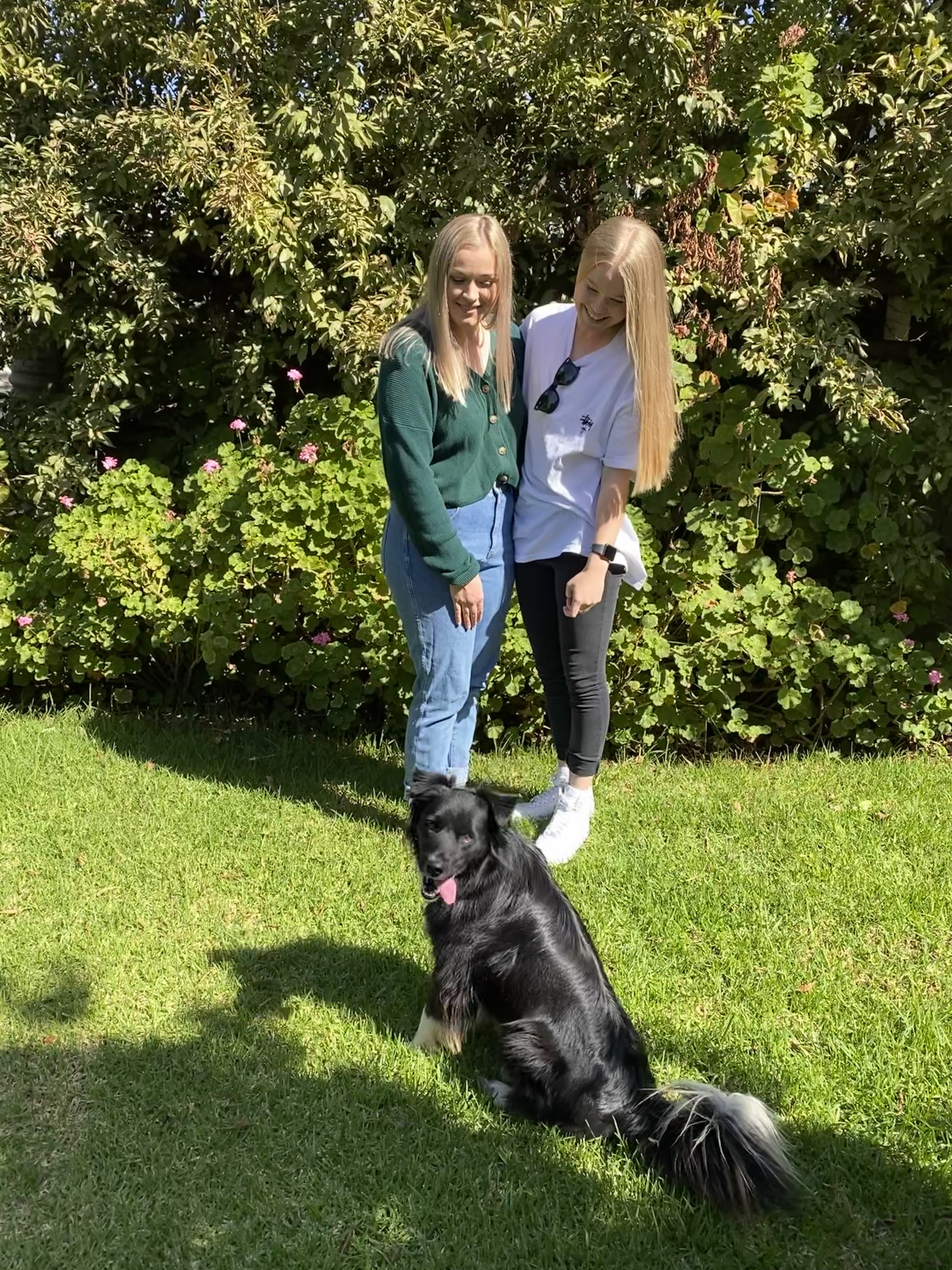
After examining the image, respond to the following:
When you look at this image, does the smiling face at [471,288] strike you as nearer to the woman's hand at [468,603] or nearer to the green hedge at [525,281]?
the woman's hand at [468,603]

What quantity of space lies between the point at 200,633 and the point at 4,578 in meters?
1.09

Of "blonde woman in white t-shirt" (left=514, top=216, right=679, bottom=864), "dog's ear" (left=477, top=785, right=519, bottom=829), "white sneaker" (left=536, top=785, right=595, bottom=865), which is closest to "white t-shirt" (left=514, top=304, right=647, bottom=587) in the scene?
"blonde woman in white t-shirt" (left=514, top=216, right=679, bottom=864)

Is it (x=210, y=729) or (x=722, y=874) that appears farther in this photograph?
(x=210, y=729)

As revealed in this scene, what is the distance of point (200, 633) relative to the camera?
4.44 meters

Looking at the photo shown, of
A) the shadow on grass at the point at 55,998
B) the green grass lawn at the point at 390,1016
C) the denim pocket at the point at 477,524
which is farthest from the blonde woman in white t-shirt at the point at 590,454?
the shadow on grass at the point at 55,998

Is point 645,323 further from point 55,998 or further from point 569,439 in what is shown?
point 55,998

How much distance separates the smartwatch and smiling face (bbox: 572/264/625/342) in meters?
0.63

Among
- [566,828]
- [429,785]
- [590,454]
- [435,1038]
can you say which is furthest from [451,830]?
[590,454]

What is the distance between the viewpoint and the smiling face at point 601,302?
2756 mm

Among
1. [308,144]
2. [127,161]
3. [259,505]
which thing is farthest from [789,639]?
[127,161]

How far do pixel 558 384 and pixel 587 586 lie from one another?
2.10ft

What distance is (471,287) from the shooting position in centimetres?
272

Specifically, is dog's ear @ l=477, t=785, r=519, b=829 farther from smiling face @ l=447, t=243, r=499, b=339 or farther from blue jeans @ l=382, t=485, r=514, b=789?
smiling face @ l=447, t=243, r=499, b=339

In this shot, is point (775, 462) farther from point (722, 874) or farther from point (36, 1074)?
point (36, 1074)
